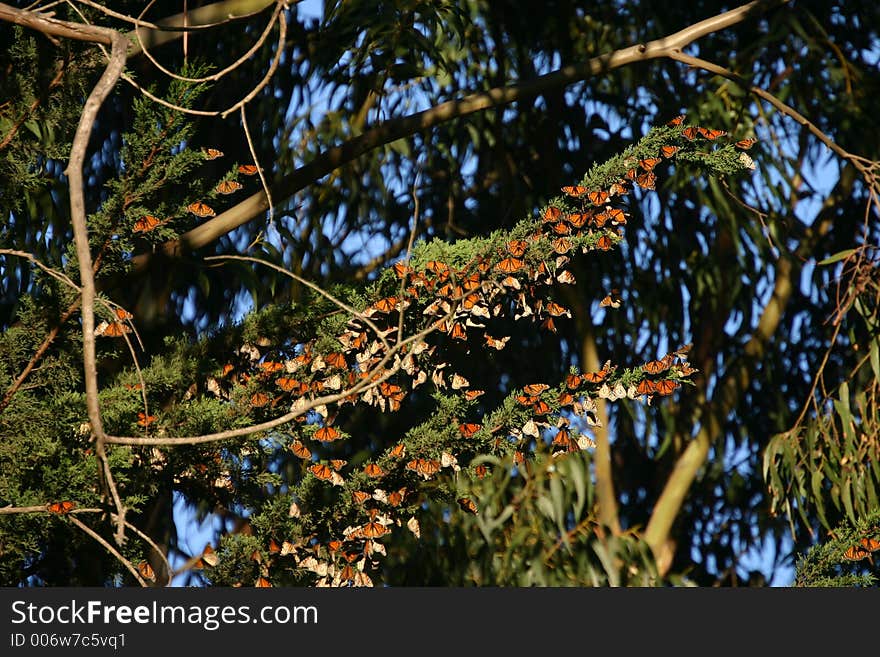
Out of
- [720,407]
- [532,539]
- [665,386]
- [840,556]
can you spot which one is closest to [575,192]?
[665,386]

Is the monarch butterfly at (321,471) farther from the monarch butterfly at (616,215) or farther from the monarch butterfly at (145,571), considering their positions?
the monarch butterfly at (616,215)

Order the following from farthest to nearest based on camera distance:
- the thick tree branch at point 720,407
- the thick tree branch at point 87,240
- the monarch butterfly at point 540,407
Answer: the thick tree branch at point 720,407 → the monarch butterfly at point 540,407 → the thick tree branch at point 87,240

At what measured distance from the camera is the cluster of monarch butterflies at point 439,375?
195 cm

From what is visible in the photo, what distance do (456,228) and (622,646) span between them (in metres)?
1.78

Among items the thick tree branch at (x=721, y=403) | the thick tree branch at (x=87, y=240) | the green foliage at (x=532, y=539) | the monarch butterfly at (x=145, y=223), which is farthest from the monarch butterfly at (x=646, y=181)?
the thick tree branch at (x=721, y=403)

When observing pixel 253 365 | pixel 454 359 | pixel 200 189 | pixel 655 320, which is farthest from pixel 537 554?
pixel 200 189

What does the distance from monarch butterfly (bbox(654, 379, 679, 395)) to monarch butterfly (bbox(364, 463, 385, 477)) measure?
1.68 ft

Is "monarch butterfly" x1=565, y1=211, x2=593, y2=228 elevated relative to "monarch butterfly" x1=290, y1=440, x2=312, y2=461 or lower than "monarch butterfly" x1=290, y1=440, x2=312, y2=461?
elevated

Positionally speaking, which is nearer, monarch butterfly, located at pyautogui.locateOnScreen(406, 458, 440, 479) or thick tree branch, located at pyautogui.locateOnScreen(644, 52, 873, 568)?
monarch butterfly, located at pyautogui.locateOnScreen(406, 458, 440, 479)

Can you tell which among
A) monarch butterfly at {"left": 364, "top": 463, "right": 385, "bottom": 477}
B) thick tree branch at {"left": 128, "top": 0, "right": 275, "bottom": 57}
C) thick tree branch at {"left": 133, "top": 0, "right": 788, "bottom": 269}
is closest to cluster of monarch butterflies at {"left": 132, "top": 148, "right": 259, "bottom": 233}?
thick tree branch at {"left": 133, "top": 0, "right": 788, "bottom": 269}

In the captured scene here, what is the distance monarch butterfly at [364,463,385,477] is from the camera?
76.8 inches

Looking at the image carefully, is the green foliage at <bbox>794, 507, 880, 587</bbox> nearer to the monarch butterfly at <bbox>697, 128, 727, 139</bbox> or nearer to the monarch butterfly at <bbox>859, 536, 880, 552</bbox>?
the monarch butterfly at <bbox>859, 536, 880, 552</bbox>

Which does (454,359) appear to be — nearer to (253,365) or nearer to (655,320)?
(253,365)

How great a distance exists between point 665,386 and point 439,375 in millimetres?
411
